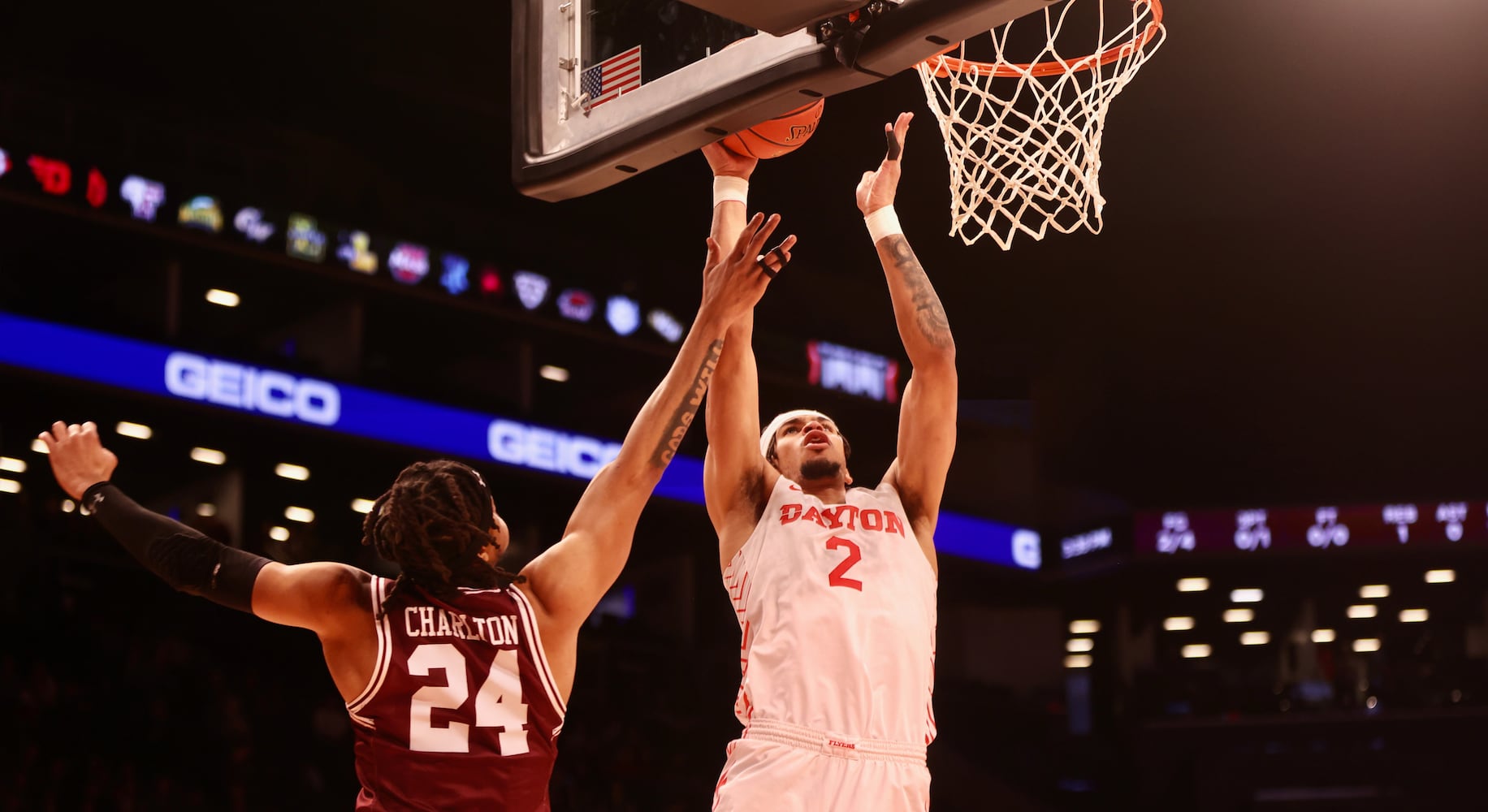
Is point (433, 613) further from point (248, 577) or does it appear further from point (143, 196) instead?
point (143, 196)

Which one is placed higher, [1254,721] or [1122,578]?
[1122,578]

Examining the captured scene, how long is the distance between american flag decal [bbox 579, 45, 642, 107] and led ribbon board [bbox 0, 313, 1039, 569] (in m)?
9.22

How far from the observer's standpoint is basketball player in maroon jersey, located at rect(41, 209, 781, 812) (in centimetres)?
253

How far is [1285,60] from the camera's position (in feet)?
34.9

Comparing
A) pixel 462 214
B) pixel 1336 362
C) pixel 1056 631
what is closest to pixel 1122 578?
pixel 1056 631

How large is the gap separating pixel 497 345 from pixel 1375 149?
8271mm

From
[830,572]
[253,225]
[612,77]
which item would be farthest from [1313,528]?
[612,77]

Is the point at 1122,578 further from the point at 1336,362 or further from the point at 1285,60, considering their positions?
the point at 1285,60

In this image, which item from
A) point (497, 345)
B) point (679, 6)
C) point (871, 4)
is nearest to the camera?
point (871, 4)

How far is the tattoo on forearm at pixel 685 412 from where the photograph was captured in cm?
297

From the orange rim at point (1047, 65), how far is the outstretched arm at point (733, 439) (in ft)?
4.37

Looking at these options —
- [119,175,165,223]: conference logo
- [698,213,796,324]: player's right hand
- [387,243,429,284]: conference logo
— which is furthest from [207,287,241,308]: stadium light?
[698,213,796,324]: player's right hand

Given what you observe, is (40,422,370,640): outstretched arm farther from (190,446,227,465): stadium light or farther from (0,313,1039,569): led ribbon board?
(190,446,227,465): stadium light

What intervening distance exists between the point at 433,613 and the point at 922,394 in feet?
5.57
